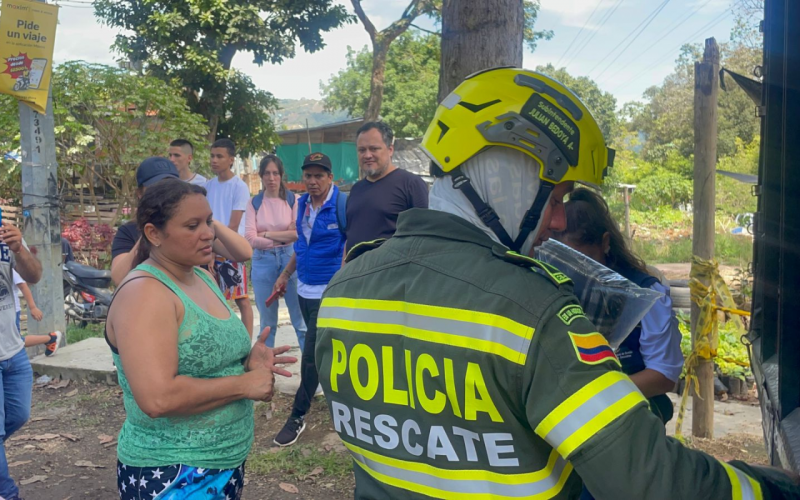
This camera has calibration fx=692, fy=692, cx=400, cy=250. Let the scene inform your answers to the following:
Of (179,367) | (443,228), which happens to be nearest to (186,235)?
(179,367)

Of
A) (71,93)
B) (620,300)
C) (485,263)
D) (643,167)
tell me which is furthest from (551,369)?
(643,167)

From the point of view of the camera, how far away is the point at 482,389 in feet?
4.09

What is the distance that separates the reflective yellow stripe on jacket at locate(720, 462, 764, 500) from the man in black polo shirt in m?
3.65

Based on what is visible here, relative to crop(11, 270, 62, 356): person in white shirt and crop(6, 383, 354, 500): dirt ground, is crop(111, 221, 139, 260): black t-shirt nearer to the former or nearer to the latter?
crop(6, 383, 354, 500): dirt ground

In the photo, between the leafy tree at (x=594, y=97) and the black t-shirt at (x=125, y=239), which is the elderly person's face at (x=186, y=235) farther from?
the leafy tree at (x=594, y=97)

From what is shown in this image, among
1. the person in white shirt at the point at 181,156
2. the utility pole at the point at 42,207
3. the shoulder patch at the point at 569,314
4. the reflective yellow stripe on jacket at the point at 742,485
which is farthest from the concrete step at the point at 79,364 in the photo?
the reflective yellow stripe on jacket at the point at 742,485

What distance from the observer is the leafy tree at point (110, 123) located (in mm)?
13359

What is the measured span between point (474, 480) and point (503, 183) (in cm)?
61

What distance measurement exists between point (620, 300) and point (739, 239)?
694 inches

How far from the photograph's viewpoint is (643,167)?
32812mm

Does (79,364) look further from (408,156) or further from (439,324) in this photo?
(408,156)

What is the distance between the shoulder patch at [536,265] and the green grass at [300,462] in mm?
3509

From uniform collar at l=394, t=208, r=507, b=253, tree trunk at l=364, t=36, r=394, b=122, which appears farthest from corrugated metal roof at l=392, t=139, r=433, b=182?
uniform collar at l=394, t=208, r=507, b=253

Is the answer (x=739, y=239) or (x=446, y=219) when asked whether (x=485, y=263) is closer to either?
(x=446, y=219)
